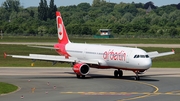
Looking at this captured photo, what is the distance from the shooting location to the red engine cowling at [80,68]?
62.1m

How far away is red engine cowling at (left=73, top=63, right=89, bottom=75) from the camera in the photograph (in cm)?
6209

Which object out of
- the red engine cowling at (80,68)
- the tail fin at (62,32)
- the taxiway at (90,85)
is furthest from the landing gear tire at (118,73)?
the tail fin at (62,32)

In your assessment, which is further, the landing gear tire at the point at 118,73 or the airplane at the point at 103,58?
the landing gear tire at the point at 118,73

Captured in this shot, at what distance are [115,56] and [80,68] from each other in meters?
4.24

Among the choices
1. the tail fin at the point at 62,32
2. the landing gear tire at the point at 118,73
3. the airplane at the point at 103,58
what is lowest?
the landing gear tire at the point at 118,73

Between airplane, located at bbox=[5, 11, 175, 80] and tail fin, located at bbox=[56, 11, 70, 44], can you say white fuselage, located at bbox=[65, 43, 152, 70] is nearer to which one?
airplane, located at bbox=[5, 11, 175, 80]

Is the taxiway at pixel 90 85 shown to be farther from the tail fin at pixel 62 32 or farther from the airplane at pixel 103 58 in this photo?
the tail fin at pixel 62 32

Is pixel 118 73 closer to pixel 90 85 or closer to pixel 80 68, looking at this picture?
pixel 80 68

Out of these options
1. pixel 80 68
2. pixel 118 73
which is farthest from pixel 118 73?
pixel 80 68

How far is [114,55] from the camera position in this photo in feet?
204

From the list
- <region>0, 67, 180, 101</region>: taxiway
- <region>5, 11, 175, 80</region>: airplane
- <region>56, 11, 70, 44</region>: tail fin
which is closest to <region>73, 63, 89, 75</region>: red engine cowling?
<region>5, 11, 175, 80</region>: airplane

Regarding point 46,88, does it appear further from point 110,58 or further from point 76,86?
point 110,58

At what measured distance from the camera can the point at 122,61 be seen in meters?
60.9

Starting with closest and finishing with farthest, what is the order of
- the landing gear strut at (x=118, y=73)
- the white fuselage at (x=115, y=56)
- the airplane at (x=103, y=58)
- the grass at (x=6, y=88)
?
the grass at (x=6, y=88), the white fuselage at (x=115, y=56), the airplane at (x=103, y=58), the landing gear strut at (x=118, y=73)
